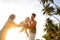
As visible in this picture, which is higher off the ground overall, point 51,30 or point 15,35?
point 51,30

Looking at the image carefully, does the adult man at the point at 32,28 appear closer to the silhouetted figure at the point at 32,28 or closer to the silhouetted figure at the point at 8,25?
the silhouetted figure at the point at 32,28

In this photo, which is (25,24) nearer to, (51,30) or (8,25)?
(8,25)

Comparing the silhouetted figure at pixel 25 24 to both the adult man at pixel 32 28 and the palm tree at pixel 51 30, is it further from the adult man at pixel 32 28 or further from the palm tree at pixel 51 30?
the palm tree at pixel 51 30

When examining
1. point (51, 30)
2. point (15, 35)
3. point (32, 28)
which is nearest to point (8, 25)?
point (15, 35)

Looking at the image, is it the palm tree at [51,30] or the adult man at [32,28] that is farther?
the adult man at [32,28]

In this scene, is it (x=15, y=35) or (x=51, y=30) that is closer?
(x=51, y=30)

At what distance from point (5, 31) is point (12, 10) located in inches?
8.7

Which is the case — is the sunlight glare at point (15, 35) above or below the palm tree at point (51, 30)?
below

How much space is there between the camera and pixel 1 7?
5.88 ft

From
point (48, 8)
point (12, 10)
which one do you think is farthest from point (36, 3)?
point (48, 8)

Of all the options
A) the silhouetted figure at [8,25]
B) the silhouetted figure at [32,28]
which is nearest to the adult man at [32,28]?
the silhouetted figure at [32,28]

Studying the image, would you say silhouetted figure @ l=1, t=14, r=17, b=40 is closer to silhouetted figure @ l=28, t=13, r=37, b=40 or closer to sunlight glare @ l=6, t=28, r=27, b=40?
sunlight glare @ l=6, t=28, r=27, b=40

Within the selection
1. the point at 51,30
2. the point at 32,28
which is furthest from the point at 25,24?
the point at 51,30

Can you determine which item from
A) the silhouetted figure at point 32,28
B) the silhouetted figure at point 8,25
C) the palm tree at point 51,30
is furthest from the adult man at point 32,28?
the palm tree at point 51,30
